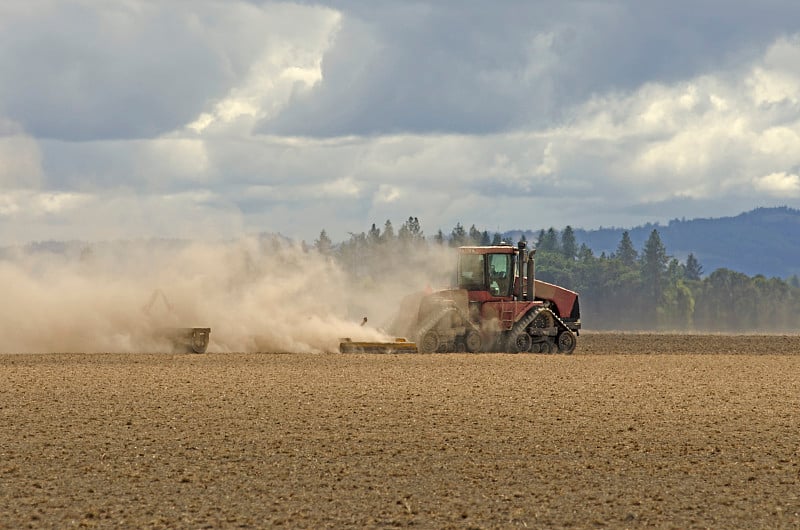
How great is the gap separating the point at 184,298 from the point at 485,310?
12.9 m

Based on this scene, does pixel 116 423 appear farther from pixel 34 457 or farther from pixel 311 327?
pixel 311 327

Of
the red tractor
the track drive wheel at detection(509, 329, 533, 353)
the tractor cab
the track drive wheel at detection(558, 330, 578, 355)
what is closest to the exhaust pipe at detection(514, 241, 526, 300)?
the red tractor

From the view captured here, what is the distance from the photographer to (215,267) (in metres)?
50.9

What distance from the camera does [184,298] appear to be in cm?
4941

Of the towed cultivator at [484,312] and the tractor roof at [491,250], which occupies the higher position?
the tractor roof at [491,250]

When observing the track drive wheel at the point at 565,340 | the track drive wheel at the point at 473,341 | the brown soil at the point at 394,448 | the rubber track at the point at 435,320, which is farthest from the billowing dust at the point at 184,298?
the brown soil at the point at 394,448

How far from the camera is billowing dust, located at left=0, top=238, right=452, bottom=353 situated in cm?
4812

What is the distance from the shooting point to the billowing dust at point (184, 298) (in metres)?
48.1

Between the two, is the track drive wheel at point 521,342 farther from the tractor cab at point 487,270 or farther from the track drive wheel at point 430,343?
the track drive wheel at point 430,343

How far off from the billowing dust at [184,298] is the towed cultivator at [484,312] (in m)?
1.82

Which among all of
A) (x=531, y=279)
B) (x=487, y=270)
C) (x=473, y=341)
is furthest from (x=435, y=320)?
(x=531, y=279)

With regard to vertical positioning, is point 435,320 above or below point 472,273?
below

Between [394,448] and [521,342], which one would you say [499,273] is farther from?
[394,448]

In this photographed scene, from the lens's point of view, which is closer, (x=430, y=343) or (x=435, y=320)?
(x=435, y=320)
